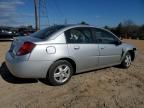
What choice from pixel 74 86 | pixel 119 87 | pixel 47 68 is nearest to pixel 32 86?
pixel 47 68

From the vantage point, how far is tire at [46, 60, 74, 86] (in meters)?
4.78

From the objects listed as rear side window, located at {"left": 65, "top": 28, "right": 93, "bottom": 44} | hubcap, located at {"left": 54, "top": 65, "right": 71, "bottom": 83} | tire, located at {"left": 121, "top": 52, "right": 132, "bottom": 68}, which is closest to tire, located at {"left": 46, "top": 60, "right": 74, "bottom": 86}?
hubcap, located at {"left": 54, "top": 65, "right": 71, "bottom": 83}

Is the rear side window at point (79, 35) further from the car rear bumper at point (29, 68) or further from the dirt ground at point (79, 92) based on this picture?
the dirt ground at point (79, 92)

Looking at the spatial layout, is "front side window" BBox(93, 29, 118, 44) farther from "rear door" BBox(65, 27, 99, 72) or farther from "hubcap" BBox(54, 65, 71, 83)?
"hubcap" BBox(54, 65, 71, 83)

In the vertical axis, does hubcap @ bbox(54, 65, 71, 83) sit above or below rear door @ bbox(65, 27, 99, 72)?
below

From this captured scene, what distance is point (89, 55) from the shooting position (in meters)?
5.43

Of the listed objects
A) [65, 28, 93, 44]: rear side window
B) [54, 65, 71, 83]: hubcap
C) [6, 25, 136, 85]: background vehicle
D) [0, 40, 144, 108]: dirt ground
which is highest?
[65, 28, 93, 44]: rear side window

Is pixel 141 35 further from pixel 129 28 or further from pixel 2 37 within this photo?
pixel 2 37

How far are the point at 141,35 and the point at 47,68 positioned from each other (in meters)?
30.7

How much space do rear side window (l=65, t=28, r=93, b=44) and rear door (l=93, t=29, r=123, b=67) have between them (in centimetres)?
26

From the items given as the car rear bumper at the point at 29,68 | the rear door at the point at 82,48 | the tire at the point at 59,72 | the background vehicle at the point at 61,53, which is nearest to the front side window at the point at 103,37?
the background vehicle at the point at 61,53

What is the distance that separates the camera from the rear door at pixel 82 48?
507 cm

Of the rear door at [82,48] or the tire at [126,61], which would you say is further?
the tire at [126,61]

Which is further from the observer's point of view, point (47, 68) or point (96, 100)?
point (47, 68)
